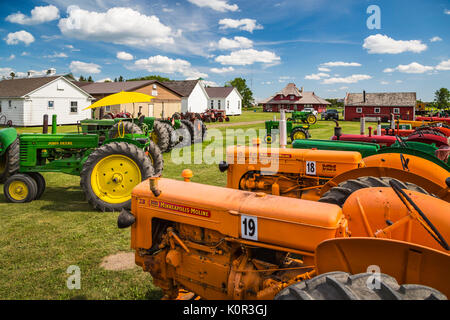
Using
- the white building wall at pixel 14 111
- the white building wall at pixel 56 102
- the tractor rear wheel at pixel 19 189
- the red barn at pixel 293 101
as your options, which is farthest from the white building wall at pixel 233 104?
the tractor rear wheel at pixel 19 189

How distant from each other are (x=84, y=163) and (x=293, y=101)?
53.0 metres

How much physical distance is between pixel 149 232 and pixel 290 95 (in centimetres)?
5608

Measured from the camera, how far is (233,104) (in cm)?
4434

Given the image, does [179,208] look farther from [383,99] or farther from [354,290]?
[383,99]

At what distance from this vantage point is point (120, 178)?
5.81 meters

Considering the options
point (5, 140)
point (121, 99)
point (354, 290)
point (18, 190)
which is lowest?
point (18, 190)

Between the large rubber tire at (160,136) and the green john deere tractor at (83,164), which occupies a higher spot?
the large rubber tire at (160,136)

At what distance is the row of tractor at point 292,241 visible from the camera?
1744 mm

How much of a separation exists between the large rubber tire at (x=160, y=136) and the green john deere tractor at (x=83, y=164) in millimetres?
4826

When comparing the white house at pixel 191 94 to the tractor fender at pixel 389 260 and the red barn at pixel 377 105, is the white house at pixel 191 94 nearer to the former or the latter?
the red barn at pixel 377 105

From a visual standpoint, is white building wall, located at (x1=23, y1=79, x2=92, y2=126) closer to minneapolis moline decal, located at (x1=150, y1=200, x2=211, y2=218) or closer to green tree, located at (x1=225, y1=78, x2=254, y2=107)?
minneapolis moline decal, located at (x1=150, y1=200, x2=211, y2=218)

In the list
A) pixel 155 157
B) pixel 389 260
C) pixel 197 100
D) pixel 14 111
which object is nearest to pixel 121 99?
pixel 155 157
